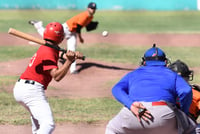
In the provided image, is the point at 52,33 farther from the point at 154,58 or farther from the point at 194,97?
the point at 194,97

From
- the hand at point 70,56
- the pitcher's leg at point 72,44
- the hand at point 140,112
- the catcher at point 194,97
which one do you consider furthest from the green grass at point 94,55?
the hand at point 140,112

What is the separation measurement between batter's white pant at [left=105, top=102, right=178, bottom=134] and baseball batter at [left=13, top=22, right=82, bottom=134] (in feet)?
3.23

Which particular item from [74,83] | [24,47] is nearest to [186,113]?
[74,83]

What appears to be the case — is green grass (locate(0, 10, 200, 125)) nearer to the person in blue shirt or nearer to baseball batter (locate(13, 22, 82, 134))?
baseball batter (locate(13, 22, 82, 134))

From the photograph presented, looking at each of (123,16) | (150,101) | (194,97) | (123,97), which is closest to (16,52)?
(194,97)

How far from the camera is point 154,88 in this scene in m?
4.02

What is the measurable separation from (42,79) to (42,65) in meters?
0.16

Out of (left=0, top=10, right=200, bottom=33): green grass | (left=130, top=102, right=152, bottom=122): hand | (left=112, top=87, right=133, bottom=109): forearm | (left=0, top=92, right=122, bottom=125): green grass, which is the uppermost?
(left=0, top=10, right=200, bottom=33): green grass

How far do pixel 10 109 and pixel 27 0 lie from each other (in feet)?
74.9

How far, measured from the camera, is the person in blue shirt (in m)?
3.92

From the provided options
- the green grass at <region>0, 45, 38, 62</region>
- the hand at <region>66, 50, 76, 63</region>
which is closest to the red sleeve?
the hand at <region>66, 50, 76, 63</region>

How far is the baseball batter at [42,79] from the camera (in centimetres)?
480

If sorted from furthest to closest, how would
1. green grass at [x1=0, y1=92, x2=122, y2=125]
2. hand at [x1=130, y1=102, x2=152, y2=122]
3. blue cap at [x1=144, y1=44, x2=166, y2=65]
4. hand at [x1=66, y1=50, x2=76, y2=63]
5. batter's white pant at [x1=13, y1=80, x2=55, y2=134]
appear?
green grass at [x1=0, y1=92, x2=122, y2=125], hand at [x1=66, y1=50, x2=76, y2=63], batter's white pant at [x1=13, y1=80, x2=55, y2=134], blue cap at [x1=144, y1=44, x2=166, y2=65], hand at [x1=130, y1=102, x2=152, y2=122]

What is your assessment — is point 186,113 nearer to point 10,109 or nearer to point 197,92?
point 197,92
